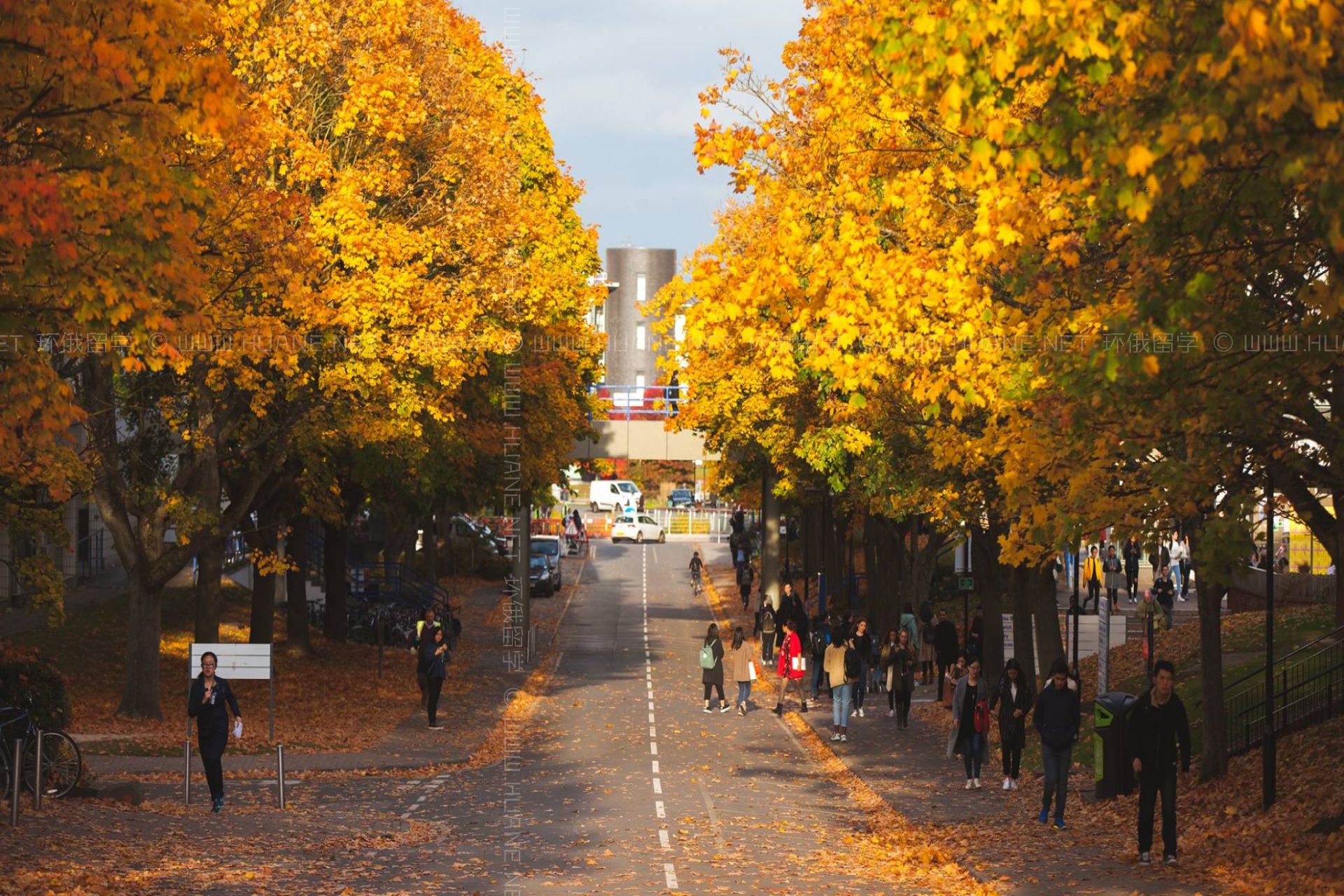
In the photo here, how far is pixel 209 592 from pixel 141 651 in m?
2.45

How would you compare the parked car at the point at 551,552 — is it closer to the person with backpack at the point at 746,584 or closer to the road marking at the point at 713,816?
the person with backpack at the point at 746,584

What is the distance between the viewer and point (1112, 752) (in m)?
19.7

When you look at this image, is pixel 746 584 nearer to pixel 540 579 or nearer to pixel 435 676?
pixel 540 579

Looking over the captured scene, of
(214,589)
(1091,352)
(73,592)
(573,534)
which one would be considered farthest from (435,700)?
(573,534)

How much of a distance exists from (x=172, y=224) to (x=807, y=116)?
1240cm

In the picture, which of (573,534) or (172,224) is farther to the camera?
(573,534)

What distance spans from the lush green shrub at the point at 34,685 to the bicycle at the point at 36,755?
0.09 meters

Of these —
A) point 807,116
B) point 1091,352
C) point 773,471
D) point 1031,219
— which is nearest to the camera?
point 1091,352

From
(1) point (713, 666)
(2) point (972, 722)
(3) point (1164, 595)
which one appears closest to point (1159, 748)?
(2) point (972, 722)

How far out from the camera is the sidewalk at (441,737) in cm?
2348

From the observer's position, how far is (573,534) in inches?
3492

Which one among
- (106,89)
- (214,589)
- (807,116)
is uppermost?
(807,116)

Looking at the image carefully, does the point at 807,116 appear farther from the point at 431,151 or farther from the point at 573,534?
the point at 573,534

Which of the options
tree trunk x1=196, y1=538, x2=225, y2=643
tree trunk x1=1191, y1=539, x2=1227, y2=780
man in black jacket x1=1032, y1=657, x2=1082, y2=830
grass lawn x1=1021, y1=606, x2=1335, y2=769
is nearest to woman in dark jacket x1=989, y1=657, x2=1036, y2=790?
grass lawn x1=1021, y1=606, x2=1335, y2=769
